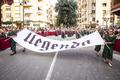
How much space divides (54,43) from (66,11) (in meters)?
69.8

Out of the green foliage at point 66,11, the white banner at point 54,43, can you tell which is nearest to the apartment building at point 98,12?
the green foliage at point 66,11

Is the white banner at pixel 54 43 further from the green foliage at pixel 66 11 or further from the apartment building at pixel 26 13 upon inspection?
the apartment building at pixel 26 13

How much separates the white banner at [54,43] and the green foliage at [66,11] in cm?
6822

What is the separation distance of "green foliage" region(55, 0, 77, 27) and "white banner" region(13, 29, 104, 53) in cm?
6822

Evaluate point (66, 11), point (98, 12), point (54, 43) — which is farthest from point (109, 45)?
point (98, 12)

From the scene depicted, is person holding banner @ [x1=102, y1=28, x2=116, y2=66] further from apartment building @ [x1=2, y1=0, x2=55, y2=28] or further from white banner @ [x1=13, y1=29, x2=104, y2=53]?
apartment building @ [x1=2, y1=0, x2=55, y2=28]

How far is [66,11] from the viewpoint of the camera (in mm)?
90062

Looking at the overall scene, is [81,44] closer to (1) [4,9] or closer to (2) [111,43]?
(2) [111,43]

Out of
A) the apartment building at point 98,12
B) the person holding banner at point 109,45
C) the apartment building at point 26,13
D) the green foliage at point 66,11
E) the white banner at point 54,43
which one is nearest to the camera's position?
the person holding banner at point 109,45

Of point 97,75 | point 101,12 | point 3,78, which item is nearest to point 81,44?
point 97,75

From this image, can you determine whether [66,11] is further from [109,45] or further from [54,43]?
[109,45]

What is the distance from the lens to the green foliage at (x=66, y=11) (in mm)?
89562

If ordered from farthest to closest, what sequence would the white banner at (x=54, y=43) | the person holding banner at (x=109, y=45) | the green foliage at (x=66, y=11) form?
1. the green foliage at (x=66, y=11)
2. the white banner at (x=54, y=43)
3. the person holding banner at (x=109, y=45)

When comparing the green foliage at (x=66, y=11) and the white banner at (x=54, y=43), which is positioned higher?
the green foliage at (x=66, y=11)
